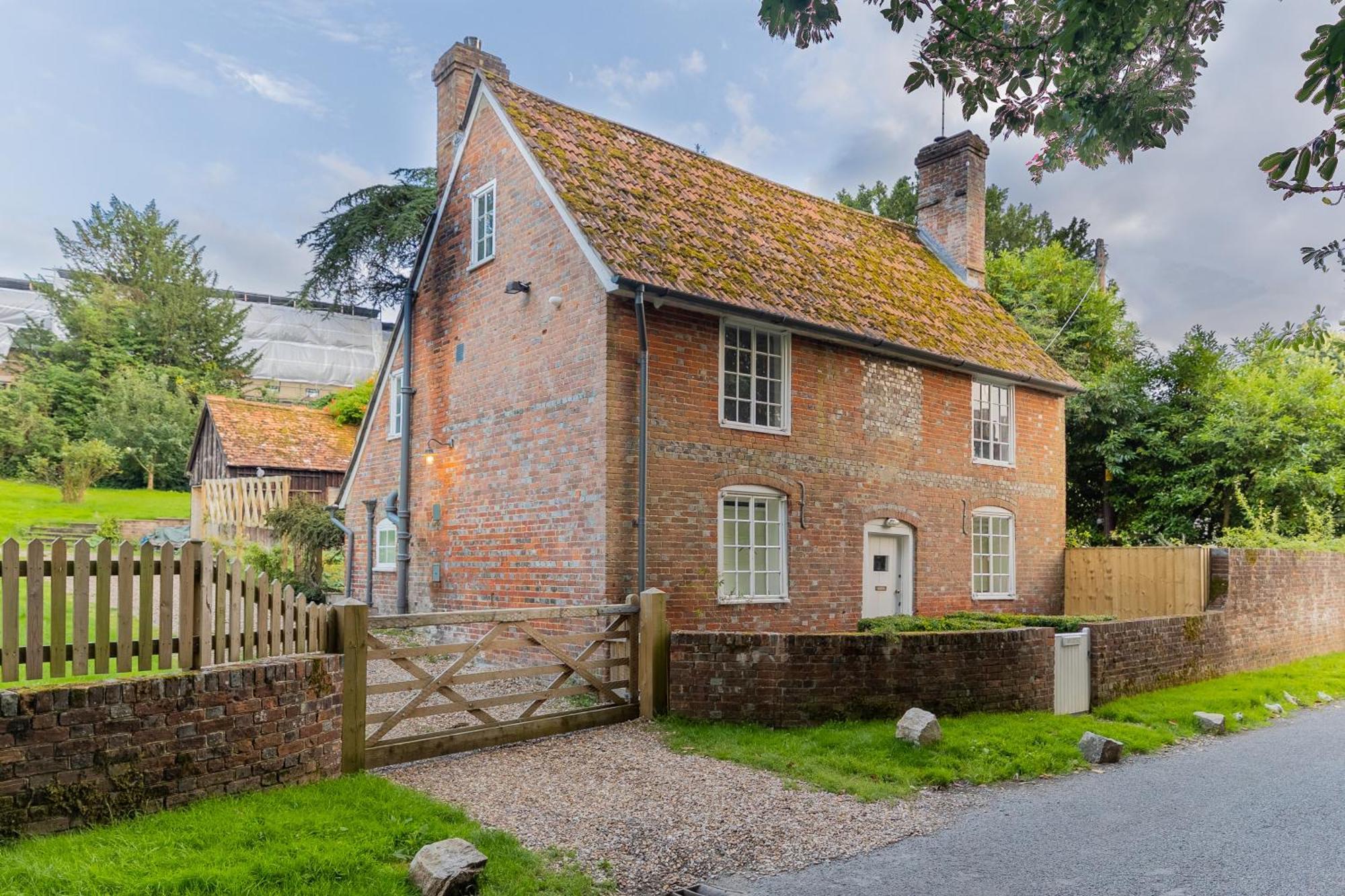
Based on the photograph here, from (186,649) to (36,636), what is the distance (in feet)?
3.11

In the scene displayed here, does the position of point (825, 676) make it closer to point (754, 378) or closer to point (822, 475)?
point (822, 475)

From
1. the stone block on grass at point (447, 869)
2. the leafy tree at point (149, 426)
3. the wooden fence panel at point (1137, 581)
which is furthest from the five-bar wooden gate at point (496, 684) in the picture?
the leafy tree at point (149, 426)

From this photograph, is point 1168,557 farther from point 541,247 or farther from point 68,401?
point 68,401

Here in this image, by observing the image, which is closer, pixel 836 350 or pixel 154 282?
pixel 836 350

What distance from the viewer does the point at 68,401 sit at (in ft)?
135

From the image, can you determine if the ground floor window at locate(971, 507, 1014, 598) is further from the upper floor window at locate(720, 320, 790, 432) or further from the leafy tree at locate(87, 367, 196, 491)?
the leafy tree at locate(87, 367, 196, 491)

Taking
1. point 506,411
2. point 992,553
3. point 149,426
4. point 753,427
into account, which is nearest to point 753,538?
point 753,427

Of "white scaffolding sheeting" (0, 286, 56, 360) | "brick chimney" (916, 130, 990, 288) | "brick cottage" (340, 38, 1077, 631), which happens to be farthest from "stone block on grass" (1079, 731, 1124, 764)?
"white scaffolding sheeting" (0, 286, 56, 360)

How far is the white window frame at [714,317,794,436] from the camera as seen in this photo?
13.5 meters

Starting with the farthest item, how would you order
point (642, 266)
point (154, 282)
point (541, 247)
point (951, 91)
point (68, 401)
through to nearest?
point (154, 282) → point (68, 401) → point (541, 247) → point (642, 266) → point (951, 91)

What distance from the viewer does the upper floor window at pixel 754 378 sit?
13719mm

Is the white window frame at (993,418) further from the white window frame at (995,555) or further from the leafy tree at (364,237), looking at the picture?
the leafy tree at (364,237)

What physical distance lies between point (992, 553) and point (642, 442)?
886 cm

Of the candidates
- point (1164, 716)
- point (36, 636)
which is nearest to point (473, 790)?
point (36, 636)
